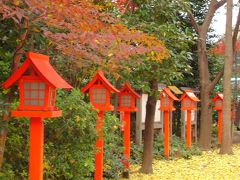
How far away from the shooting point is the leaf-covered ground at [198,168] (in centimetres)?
987

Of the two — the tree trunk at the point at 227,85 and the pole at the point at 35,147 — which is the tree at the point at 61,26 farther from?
the tree trunk at the point at 227,85

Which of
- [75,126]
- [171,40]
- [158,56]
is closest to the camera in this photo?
[75,126]

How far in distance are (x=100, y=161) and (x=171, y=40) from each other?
294 cm

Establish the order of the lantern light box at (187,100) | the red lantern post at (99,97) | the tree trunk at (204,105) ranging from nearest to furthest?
1. the red lantern post at (99,97)
2. the lantern light box at (187,100)
3. the tree trunk at (204,105)

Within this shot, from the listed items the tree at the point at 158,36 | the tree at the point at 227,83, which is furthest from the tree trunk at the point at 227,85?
the tree at the point at 158,36

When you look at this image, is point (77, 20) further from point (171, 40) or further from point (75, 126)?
point (171, 40)

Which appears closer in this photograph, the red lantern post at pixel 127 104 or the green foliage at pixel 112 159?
the green foliage at pixel 112 159

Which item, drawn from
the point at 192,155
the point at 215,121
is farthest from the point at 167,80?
the point at 215,121

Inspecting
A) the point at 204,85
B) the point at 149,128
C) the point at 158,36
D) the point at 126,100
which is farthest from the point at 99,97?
the point at 204,85

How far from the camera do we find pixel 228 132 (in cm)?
1478

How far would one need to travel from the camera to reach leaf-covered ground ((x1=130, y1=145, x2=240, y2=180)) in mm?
9867

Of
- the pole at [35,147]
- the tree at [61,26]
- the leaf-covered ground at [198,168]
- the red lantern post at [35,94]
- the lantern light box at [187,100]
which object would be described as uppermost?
the tree at [61,26]

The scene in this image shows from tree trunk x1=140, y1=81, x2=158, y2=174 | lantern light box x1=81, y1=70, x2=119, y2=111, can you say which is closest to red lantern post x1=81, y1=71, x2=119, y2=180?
lantern light box x1=81, y1=70, x2=119, y2=111

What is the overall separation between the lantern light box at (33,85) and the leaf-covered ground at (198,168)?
5.11 m
